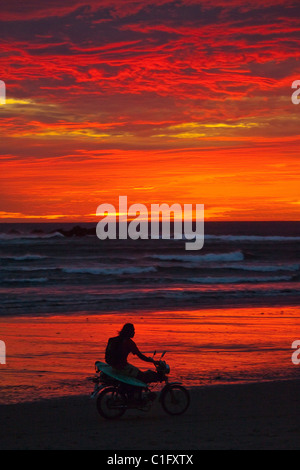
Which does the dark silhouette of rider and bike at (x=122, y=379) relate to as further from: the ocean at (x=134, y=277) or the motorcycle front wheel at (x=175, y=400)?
the ocean at (x=134, y=277)

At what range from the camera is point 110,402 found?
865 centimetres

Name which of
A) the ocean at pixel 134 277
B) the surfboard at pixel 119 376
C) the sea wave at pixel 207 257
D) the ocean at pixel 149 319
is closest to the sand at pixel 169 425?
the surfboard at pixel 119 376

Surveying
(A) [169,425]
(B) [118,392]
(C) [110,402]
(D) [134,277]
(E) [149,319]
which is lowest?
(A) [169,425]

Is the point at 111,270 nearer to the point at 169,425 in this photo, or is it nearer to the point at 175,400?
the point at 175,400

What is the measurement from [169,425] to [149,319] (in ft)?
A: 37.2

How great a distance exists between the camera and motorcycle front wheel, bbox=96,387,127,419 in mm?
8641

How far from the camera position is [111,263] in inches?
1924

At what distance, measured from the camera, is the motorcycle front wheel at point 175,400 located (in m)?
8.96

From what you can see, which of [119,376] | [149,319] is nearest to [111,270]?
[149,319]

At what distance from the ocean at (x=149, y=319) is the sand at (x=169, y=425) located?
933 millimetres

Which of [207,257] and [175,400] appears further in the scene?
[207,257]

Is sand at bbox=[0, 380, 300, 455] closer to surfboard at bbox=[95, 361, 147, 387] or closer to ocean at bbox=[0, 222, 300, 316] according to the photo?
surfboard at bbox=[95, 361, 147, 387]

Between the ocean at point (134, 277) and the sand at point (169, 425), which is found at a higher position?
the ocean at point (134, 277)

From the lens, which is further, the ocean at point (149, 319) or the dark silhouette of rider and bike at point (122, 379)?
the ocean at point (149, 319)
